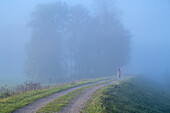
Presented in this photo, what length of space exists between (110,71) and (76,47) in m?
14.4

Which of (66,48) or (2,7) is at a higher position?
(2,7)

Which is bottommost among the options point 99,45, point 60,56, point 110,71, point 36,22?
point 110,71

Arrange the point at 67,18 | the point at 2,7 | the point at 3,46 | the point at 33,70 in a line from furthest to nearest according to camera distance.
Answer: the point at 2,7
the point at 3,46
the point at 67,18
the point at 33,70

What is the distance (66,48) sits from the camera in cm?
5209

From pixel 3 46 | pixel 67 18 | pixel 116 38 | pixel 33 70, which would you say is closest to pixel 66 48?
pixel 67 18

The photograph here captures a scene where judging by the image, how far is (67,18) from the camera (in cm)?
5134

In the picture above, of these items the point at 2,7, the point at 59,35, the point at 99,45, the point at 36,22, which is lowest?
the point at 99,45

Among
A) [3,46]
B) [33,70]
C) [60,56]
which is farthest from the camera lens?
[3,46]

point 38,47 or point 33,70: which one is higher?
point 38,47

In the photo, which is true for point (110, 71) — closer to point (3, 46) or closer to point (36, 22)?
point (36, 22)

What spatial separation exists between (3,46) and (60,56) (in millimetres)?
57769

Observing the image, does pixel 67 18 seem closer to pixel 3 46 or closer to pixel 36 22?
pixel 36 22

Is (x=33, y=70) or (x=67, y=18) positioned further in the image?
(x=67, y=18)

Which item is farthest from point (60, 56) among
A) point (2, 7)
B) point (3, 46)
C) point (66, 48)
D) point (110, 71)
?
point (2, 7)
